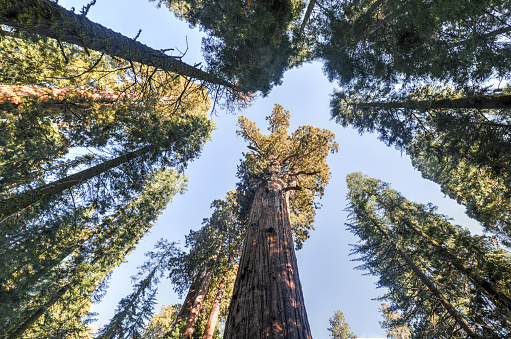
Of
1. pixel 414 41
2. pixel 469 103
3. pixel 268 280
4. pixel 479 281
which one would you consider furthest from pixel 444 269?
pixel 268 280

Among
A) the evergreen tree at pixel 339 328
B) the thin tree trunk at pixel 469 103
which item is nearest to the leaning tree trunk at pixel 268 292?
the thin tree trunk at pixel 469 103

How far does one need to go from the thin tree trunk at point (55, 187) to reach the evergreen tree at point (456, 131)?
28.1ft

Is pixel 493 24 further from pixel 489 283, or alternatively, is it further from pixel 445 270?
pixel 445 270

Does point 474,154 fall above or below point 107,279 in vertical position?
above

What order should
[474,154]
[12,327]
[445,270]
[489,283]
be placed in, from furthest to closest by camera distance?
[12,327], [445,270], [474,154], [489,283]

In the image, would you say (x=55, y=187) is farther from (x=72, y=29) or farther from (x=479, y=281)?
(x=479, y=281)

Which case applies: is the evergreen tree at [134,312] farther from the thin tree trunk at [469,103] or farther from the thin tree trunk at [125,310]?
the thin tree trunk at [469,103]

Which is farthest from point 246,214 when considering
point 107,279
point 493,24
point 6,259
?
point 107,279

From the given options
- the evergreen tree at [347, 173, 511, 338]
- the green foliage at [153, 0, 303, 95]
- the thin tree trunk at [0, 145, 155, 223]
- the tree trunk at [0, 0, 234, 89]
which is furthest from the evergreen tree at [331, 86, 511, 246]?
the thin tree trunk at [0, 145, 155, 223]

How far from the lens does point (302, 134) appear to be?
7344mm

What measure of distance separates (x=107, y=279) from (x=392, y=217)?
16703 mm

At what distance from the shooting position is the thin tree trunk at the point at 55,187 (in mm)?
3697

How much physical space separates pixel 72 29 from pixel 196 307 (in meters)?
9.60

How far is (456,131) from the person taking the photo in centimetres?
555
